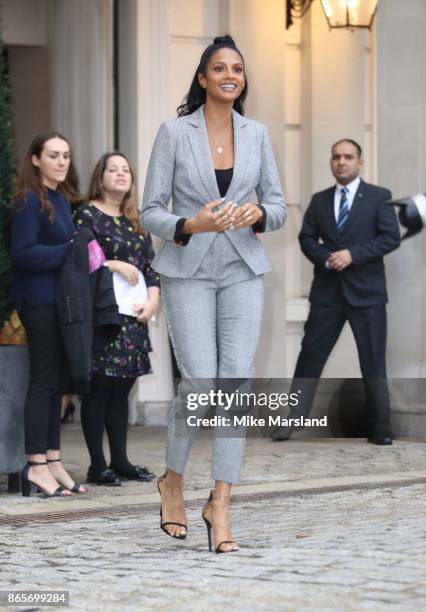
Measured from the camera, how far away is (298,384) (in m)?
9.82

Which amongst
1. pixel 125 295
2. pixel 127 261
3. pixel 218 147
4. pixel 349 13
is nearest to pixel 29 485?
pixel 125 295

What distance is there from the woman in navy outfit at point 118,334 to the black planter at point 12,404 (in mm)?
425

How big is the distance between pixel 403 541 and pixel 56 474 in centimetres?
248

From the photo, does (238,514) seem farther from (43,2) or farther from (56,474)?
(43,2)

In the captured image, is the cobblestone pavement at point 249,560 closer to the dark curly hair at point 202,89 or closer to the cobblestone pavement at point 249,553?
the cobblestone pavement at point 249,553

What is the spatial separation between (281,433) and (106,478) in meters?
2.35

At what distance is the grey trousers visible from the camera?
210 inches

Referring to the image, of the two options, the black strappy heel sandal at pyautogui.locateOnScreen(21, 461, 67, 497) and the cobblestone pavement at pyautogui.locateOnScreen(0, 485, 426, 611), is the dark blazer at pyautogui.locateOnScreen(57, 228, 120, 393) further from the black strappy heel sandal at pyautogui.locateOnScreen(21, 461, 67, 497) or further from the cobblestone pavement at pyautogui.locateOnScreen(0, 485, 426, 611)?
the cobblestone pavement at pyautogui.locateOnScreen(0, 485, 426, 611)

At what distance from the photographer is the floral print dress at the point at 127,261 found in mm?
7449

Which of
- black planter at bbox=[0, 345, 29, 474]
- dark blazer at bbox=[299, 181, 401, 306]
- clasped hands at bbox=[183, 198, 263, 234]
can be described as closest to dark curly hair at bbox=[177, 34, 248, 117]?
clasped hands at bbox=[183, 198, 263, 234]

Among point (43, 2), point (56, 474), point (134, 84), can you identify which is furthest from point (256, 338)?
point (43, 2)

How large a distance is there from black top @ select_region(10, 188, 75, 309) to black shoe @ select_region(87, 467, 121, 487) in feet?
3.27

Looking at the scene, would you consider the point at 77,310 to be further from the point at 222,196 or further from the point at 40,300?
the point at 222,196

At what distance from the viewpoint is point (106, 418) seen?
768 cm
